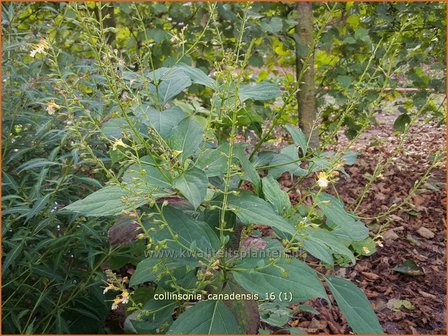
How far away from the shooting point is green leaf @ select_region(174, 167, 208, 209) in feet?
4.03

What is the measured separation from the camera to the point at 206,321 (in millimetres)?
1281

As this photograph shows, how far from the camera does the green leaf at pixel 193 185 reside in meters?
1.23

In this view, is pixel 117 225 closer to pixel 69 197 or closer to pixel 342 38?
pixel 69 197

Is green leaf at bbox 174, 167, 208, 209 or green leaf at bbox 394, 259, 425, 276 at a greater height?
green leaf at bbox 174, 167, 208, 209

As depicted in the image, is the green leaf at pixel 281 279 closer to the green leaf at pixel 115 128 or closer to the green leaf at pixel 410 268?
the green leaf at pixel 115 128

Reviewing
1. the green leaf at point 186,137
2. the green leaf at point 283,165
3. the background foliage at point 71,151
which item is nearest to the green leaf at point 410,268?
the background foliage at point 71,151

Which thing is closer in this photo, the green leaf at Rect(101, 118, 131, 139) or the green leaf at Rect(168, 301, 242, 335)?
the green leaf at Rect(168, 301, 242, 335)

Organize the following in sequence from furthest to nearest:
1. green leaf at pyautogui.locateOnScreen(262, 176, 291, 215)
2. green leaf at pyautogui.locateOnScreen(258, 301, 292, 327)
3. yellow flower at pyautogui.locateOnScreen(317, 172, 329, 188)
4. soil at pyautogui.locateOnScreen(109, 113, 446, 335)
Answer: soil at pyautogui.locateOnScreen(109, 113, 446, 335) → green leaf at pyautogui.locateOnScreen(258, 301, 292, 327) → green leaf at pyautogui.locateOnScreen(262, 176, 291, 215) → yellow flower at pyautogui.locateOnScreen(317, 172, 329, 188)

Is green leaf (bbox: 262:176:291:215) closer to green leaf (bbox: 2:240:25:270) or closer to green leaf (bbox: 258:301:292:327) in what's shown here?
green leaf (bbox: 258:301:292:327)

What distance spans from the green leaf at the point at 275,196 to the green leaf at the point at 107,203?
1.02 ft

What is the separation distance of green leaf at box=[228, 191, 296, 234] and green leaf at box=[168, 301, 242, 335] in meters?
0.23

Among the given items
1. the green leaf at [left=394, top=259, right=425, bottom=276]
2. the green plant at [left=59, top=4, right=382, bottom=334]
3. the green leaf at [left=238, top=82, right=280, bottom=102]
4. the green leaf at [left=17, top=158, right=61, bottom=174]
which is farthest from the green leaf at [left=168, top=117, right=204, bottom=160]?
the green leaf at [left=394, top=259, right=425, bottom=276]

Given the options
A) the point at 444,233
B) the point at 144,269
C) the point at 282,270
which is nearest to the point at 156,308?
the point at 144,269

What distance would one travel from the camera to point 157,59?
3.56 m
